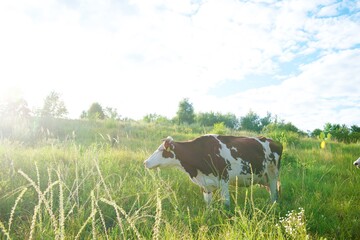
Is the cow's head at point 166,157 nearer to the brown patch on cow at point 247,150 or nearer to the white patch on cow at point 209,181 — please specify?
the white patch on cow at point 209,181

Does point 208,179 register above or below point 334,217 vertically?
above

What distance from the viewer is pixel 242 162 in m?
5.52

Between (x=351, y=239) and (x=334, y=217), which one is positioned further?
(x=334, y=217)

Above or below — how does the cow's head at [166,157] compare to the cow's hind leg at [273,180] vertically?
above

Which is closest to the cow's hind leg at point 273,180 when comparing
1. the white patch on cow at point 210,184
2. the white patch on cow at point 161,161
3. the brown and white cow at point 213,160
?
the brown and white cow at point 213,160

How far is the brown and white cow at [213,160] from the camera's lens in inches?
212

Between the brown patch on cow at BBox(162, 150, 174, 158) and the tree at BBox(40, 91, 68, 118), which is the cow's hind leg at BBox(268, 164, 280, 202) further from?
the tree at BBox(40, 91, 68, 118)

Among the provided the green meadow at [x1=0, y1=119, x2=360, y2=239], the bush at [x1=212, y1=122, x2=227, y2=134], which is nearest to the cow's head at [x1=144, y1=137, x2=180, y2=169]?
the green meadow at [x1=0, y1=119, x2=360, y2=239]

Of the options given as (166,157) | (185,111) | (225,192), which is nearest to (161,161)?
(166,157)

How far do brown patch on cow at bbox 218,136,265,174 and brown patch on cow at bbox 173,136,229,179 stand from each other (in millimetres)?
224

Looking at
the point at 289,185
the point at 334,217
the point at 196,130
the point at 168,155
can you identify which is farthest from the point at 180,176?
the point at 196,130

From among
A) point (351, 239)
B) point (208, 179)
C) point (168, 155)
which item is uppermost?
point (168, 155)

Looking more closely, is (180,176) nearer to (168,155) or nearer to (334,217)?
(168,155)

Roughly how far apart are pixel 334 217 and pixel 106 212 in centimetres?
360
